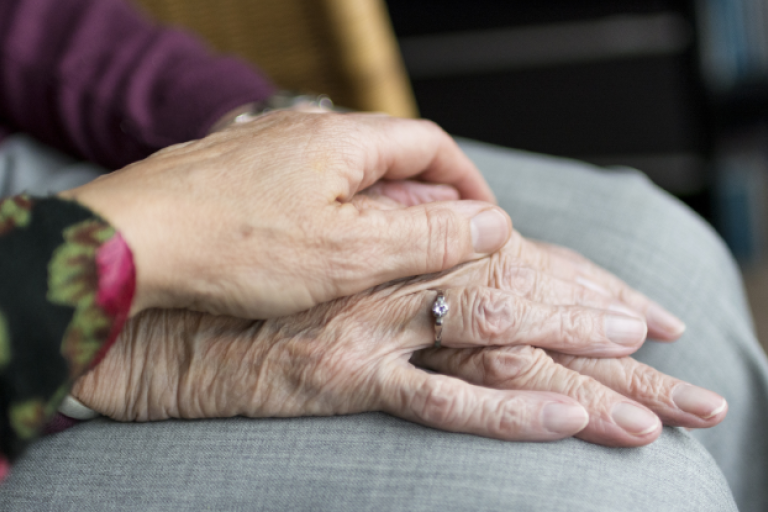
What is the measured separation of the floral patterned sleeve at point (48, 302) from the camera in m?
0.47

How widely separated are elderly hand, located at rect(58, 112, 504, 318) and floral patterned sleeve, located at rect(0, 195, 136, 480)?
0.10 ft

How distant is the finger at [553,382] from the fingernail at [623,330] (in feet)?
0.21

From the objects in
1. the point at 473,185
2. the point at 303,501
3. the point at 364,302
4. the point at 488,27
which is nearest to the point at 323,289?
the point at 364,302

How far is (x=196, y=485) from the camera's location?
0.58 metres

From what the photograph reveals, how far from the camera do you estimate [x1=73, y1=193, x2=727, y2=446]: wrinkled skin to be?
597 mm

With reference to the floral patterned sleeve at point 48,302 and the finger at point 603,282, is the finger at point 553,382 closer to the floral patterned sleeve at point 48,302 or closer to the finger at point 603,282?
the finger at point 603,282

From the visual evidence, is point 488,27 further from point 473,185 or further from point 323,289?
point 323,289

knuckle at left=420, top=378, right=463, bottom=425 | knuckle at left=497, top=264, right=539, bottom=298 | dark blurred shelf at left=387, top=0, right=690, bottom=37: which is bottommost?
knuckle at left=420, top=378, right=463, bottom=425

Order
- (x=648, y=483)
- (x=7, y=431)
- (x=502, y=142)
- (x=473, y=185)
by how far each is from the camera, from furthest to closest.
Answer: (x=502, y=142), (x=473, y=185), (x=648, y=483), (x=7, y=431)

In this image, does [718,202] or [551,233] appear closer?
[551,233]

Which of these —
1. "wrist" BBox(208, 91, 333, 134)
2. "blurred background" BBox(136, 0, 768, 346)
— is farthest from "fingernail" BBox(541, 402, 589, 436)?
"blurred background" BBox(136, 0, 768, 346)

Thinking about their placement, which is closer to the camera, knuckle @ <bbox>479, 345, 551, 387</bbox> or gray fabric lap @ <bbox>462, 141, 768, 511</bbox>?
knuckle @ <bbox>479, 345, 551, 387</bbox>

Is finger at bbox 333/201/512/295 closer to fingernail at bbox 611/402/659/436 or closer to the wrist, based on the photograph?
fingernail at bbox 611/402/659/436

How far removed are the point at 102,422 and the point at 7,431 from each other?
0.67 ft
